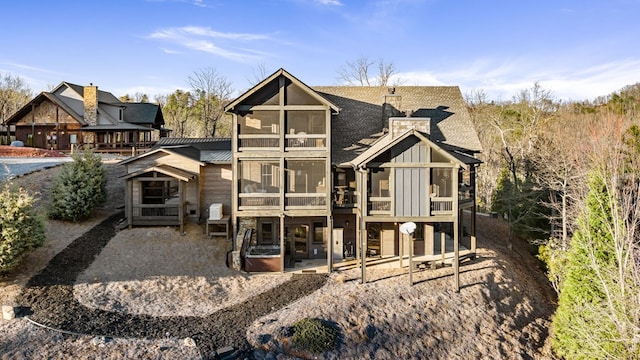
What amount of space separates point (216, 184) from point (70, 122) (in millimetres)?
23194

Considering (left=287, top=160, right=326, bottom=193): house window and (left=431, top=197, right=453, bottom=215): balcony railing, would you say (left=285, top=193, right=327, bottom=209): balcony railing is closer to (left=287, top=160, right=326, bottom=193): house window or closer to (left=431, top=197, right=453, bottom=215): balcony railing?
(left=287, top=160, right=326, bottom=193): house window

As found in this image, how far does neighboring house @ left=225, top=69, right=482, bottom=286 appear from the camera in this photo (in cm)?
1578

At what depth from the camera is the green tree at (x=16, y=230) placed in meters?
13.0

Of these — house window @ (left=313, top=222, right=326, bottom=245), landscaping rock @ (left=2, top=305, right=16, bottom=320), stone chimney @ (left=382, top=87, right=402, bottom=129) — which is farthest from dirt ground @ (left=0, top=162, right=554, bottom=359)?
stone chimney @ (left=382, top=87, right=402, bottom=129)

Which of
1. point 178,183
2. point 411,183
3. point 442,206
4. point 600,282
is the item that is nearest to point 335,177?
point 411,183

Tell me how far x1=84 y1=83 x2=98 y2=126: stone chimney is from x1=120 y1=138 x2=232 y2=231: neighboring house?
1841 centimetres

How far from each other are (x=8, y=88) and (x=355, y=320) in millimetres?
68942

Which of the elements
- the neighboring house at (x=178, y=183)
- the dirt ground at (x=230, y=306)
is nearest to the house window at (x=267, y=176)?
the neighboring house at (x=178, y=183)

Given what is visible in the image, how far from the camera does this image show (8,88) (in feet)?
187

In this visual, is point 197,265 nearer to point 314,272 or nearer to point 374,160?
point 314,272

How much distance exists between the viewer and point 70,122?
114 ft

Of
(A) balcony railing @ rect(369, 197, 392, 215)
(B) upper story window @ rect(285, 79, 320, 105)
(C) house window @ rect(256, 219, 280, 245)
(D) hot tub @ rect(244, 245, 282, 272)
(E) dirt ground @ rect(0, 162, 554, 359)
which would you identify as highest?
(B) upper story window @ rect(285, 79, 320, 105)

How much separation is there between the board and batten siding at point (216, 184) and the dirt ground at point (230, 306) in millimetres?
2963

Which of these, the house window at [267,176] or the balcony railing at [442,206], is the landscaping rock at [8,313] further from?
the balcony railing at [442,206]
